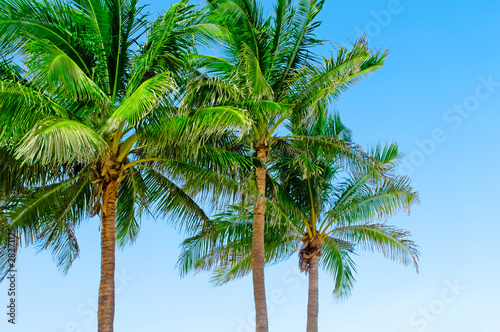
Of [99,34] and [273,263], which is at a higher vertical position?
[99,34]

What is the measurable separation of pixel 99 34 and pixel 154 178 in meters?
3.57

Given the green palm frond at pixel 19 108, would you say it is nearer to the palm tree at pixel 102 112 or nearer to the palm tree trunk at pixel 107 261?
the palm tree at pixel 102 112

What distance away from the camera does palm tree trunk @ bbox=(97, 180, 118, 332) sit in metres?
13.0

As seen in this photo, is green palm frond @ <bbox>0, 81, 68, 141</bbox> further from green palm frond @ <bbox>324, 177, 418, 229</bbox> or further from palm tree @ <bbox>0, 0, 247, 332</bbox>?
green palm frond @ <bbox>324, 177, 418, 229</bbox>

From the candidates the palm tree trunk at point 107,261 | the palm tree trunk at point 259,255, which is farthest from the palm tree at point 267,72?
the palm tree trunk at point 107,261

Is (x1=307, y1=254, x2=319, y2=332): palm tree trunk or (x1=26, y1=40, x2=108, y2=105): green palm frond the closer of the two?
(x1=26, y1=40, x2=108, y2=105): green palm frond

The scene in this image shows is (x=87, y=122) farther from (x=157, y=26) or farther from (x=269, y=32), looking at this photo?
(x=269, y=32)

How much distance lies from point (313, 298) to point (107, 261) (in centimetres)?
794

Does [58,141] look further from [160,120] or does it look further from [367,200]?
[367,200]

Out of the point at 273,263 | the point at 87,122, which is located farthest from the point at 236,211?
the point at 87,122

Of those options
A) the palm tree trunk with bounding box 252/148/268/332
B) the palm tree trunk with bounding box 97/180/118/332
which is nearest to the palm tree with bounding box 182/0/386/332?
the palm tree trunk with bounding box 252/148/268/332

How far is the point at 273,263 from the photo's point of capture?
67.2 feet

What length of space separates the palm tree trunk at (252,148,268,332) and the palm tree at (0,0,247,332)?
1745 millimetres

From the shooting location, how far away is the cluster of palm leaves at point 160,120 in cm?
1254
